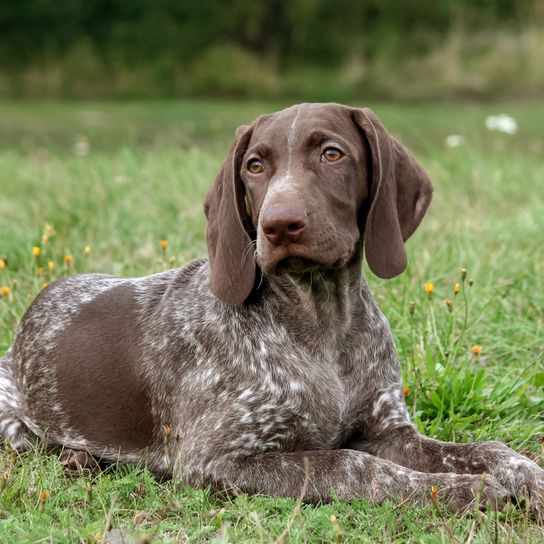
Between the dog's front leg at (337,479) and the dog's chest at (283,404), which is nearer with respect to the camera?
the dog's front leg at (337,479)

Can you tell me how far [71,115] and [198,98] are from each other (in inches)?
215

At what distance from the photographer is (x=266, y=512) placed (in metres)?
3.69

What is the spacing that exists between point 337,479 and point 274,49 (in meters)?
22.7

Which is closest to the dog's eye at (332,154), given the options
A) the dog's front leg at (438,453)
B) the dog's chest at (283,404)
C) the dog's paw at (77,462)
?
the dog's chest at (283,404)

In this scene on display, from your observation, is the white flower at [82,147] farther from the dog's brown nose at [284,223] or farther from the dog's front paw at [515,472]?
the dog's front paw at [515,472]

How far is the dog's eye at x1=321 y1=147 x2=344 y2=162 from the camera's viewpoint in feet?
13.1

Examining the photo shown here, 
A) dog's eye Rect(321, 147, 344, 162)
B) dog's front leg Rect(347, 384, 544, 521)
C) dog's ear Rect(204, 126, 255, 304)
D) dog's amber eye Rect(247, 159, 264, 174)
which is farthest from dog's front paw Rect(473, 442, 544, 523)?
dog's amber eye Rect(247, 159, 264, 174)

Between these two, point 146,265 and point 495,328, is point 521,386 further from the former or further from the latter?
point 146,265

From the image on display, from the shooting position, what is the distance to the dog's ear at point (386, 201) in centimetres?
407

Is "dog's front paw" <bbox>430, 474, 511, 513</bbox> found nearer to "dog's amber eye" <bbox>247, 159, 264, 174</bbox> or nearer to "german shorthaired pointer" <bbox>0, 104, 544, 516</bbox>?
"german shorthaired pointer" <bbox>0, 104, 544, 516</bbox>

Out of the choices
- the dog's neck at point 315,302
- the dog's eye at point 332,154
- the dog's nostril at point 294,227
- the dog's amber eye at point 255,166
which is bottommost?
the dog's neck at point 315,302

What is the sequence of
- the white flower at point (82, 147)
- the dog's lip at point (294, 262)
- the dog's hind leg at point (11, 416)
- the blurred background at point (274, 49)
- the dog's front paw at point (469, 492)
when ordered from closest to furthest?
the dog's front paw at point (469, 492) < the dog's lip at point (294, 262) < the dog's hind leg at point (11, 416) < the white flower at point (82, 147) < the blurred background at point (274, 49)

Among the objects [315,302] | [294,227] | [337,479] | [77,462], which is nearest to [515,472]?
[337,479]

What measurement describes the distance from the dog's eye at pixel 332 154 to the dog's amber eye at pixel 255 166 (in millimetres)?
247
